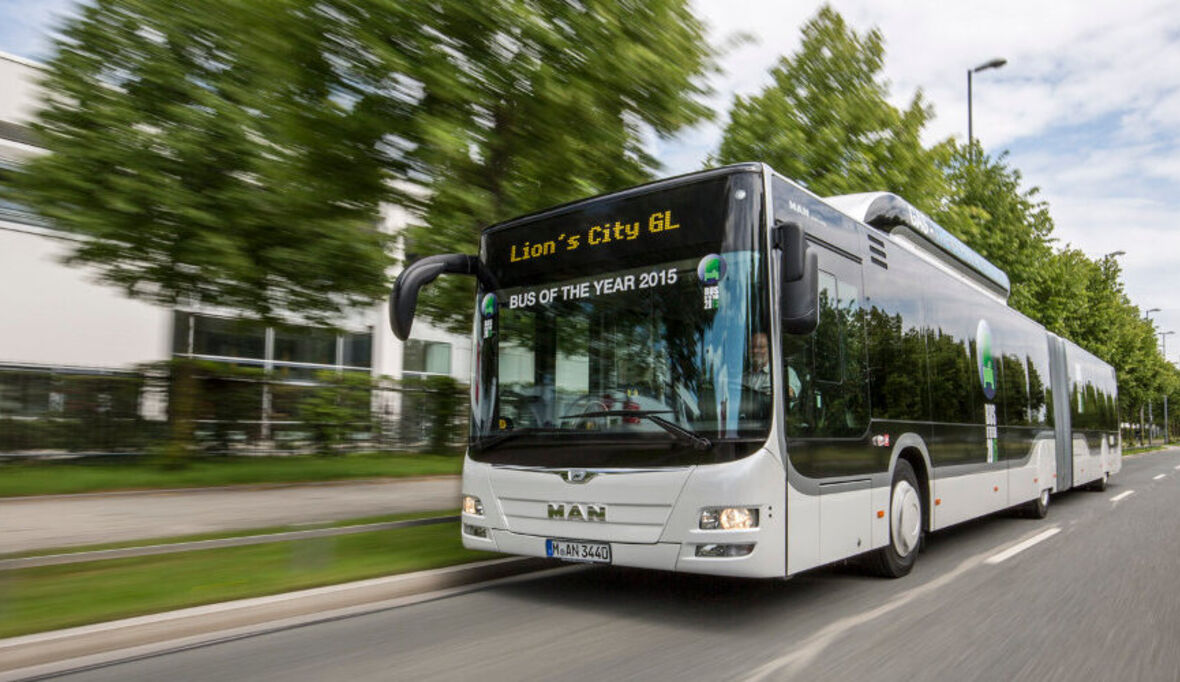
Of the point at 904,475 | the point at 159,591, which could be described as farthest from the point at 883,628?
the point at 159,591

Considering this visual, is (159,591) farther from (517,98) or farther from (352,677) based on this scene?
(517,98)

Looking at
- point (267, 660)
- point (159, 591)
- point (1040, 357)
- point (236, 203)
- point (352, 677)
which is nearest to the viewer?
point (352, 677)

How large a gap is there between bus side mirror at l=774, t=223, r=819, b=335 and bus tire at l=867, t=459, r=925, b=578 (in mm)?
2426

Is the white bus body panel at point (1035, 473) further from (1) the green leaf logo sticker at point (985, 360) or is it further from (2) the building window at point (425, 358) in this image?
(2) the building window at point (425, 358)

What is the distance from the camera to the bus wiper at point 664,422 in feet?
17.3

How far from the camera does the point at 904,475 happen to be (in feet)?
23.9

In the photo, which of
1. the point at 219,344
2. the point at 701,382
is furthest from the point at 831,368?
the point at 219,344

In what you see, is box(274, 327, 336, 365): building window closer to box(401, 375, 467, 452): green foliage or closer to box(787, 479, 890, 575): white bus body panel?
box(401, 375, 467, 452): green foliage

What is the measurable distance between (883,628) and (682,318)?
7.61ft

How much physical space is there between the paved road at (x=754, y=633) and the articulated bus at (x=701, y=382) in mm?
413

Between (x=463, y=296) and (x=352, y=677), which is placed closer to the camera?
(x=352, y=677)

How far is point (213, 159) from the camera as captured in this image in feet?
29.6

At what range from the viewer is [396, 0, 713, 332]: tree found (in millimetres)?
7586

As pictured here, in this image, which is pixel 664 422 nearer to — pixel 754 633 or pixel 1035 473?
pixel 754 633
